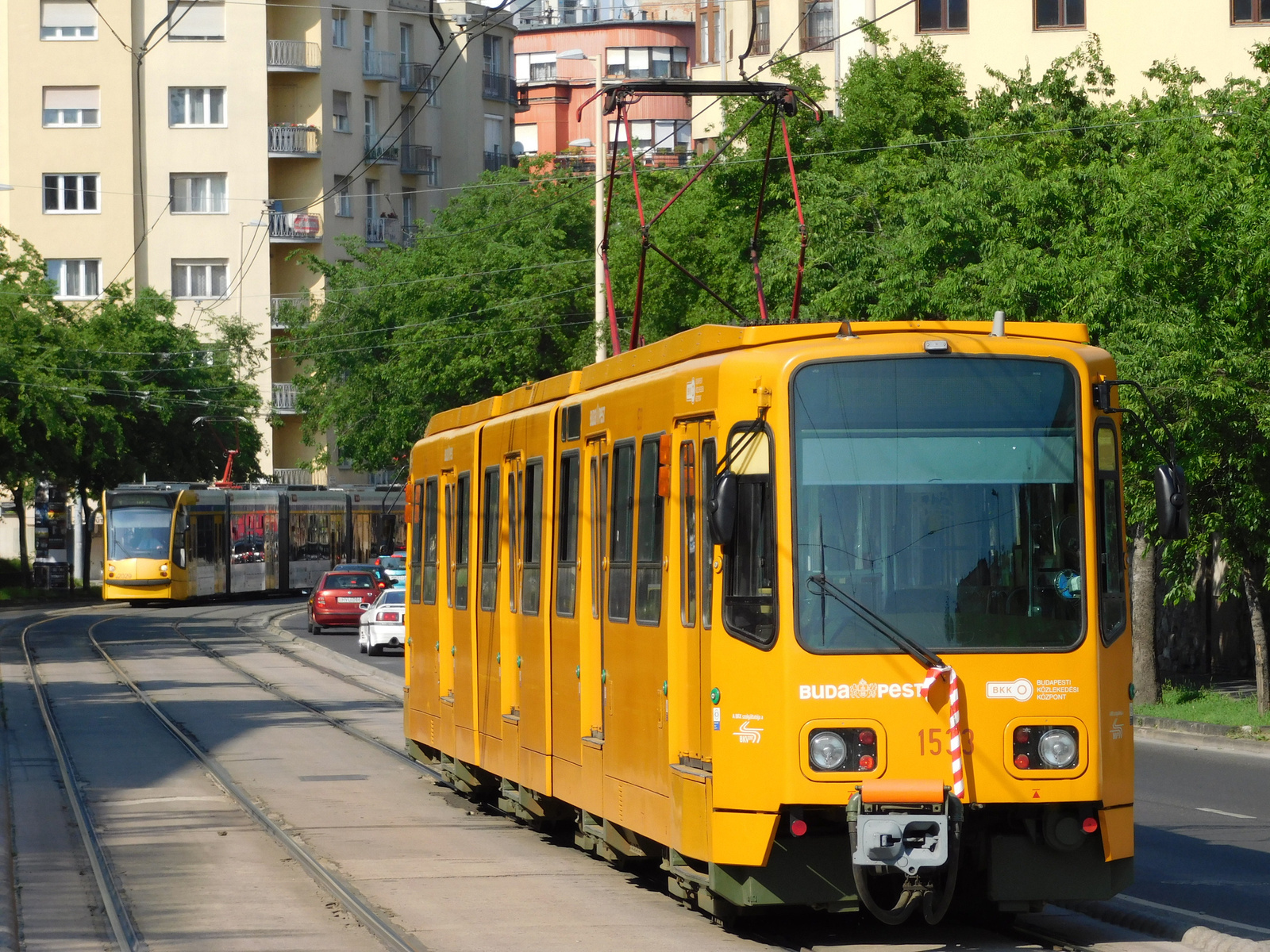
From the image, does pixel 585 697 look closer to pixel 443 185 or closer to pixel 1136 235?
pixel 1136 235

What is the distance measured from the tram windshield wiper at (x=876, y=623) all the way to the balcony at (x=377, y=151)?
74072mm

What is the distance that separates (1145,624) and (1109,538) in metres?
15.9

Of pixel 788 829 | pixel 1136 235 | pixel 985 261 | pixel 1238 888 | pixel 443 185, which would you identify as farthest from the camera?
pixel 443 185

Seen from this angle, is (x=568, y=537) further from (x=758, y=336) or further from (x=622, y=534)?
(x=758, y=336)

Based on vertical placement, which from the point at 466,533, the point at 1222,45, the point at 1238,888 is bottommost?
the point at 1238,888

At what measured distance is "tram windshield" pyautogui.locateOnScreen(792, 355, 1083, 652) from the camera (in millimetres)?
9383

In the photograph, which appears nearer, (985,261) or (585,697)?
(585,697)

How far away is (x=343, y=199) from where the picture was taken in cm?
8244

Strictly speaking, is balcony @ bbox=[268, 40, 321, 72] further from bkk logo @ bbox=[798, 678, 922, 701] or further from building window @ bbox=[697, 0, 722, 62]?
bkk logo @ bbox=[798, 678, 922, 701]

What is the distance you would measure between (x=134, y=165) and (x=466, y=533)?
6503 cm

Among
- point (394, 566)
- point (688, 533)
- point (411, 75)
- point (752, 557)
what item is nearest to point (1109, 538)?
point (752, 557)

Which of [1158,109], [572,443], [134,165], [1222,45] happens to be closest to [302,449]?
[134,165]

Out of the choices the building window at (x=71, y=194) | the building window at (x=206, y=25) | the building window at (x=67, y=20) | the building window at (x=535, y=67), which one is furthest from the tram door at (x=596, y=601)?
the building window at (x=535, y=67)

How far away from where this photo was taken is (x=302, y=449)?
3324 inches
